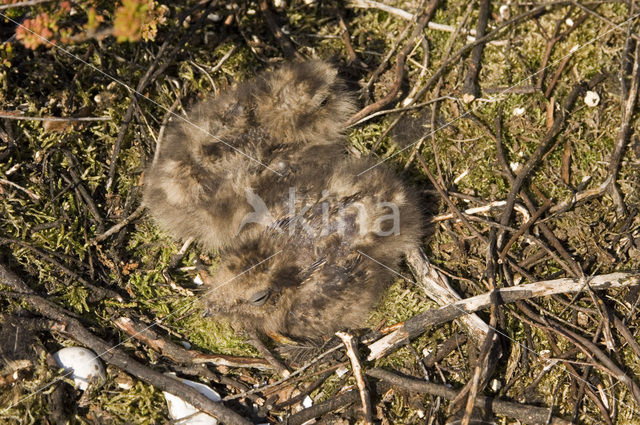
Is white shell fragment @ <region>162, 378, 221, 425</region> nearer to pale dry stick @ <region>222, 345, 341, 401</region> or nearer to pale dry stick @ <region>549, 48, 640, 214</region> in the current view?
pale dry stick @ <region>222, 345, 341, 401</region>

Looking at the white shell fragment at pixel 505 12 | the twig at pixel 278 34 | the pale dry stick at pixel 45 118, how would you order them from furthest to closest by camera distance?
the white shell fragment at pixel 505 12, the twig at pixel 278 34, the pale dry stick at pixel 45 118

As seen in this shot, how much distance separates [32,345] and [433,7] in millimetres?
3432

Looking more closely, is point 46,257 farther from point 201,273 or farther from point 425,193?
point 425,193

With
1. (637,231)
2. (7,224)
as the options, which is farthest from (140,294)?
(637,231)

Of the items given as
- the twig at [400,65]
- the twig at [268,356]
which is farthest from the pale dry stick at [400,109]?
the twig at [268,356]

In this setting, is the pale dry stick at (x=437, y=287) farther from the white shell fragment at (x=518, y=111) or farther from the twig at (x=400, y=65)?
the white shell fragment at (x=518, y=111)

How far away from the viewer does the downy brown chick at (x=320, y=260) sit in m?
3.41

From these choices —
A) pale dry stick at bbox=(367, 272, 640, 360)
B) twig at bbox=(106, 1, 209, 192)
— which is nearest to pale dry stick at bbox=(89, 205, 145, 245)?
twig at bbox=(106, 1, 209, 192)

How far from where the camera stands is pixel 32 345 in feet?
11.0

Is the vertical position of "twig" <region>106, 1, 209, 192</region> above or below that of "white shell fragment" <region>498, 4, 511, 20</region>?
below

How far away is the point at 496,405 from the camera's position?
3309 millimetres

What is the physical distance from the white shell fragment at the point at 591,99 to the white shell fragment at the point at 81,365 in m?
3.54

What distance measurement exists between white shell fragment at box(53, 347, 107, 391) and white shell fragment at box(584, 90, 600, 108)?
3542mm

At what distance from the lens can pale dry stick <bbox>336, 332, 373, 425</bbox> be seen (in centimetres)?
325
